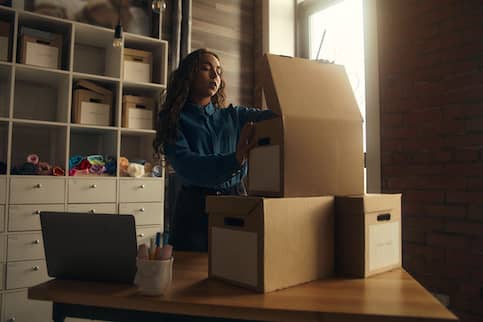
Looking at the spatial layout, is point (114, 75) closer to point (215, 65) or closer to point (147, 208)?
point (147, 208)

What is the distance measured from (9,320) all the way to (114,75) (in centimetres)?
167

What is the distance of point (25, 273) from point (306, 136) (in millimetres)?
2075

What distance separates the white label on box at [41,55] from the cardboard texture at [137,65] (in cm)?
46

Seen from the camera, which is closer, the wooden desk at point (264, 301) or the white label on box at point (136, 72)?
the wooden desk at point (264, 301)

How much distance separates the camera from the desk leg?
964 mm

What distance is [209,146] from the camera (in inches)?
61.2

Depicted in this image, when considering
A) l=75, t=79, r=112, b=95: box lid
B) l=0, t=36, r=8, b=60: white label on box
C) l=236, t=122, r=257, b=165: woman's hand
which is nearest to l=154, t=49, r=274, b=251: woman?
l=236, t=122, r=257, b=165: woman's hand

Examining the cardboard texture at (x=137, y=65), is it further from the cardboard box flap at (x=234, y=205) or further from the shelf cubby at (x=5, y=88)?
the cardboard box flap at (x=234, y=205)

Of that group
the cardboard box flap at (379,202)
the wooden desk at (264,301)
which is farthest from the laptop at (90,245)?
the cardboard box flap at (379,202)

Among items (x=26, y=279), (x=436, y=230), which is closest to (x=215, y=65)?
(x=436, y=230)

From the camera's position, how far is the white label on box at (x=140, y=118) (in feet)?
9.27

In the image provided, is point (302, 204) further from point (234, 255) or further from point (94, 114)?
point (94, 114)

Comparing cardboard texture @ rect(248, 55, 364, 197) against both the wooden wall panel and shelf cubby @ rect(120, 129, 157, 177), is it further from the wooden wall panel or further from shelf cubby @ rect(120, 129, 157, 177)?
the wooden wall panel

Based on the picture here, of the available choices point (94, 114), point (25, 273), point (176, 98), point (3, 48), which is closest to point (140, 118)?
point (94, 114)
